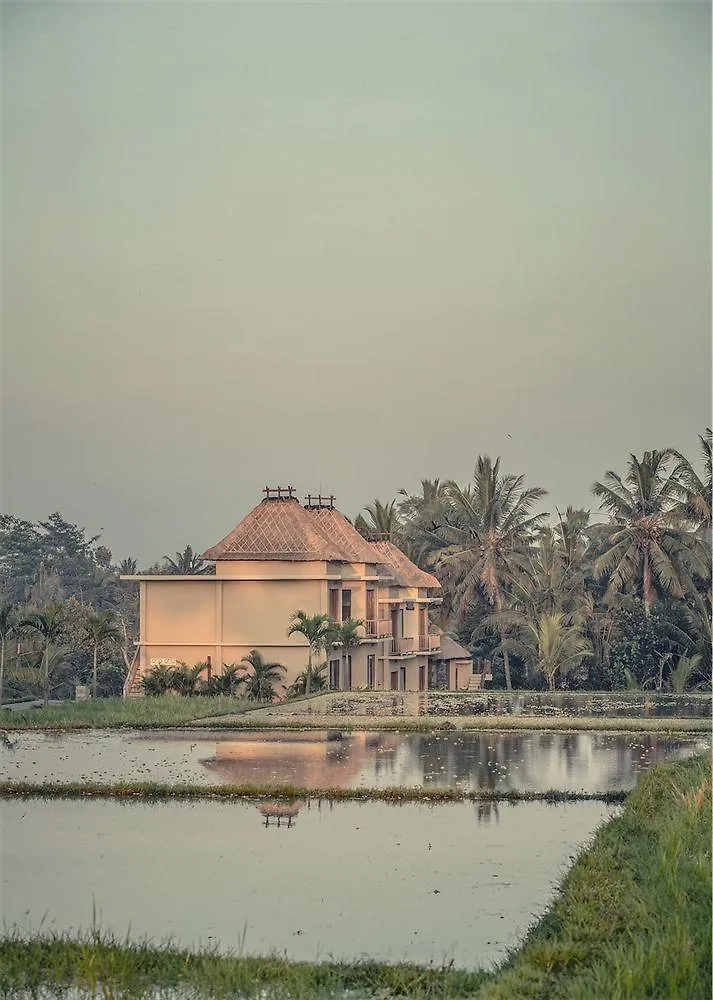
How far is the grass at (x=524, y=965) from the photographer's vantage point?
6332 millimetres

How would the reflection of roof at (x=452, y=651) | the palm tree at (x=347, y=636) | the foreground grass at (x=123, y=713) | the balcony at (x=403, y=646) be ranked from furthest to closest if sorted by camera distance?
the reflection of roof at (x=452, y=651)
the balcony at (x=403, y=646)
the palm tree at (x=347, y=636)
the foreground grass at (x=123, y=713)

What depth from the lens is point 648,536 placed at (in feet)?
112

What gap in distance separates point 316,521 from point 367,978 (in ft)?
84.5

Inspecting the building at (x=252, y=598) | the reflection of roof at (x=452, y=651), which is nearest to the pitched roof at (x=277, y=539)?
the building at (x=252, y=598)

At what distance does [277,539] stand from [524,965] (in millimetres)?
22344

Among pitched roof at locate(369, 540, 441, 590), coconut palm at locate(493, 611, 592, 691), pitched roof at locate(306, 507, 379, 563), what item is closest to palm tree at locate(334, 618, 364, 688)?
pitched roof at locate(306, 507, 379, 563)

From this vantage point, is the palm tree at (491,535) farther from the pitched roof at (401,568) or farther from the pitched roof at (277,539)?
the pitched roof at (277,539)

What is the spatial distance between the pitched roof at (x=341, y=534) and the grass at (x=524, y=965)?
76.1 feet

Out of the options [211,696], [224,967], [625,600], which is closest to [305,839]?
[224,967]

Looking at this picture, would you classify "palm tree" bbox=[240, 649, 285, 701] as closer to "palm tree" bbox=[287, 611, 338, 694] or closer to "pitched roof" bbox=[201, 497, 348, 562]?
"palm tree" bbox=[287, 611, 338, 694]

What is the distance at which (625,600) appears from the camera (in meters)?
34.9

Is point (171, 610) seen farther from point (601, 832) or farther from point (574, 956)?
point (574, 956)

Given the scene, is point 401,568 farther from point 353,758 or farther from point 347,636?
point 353,758

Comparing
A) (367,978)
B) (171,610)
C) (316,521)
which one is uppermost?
Result: (316,521)
